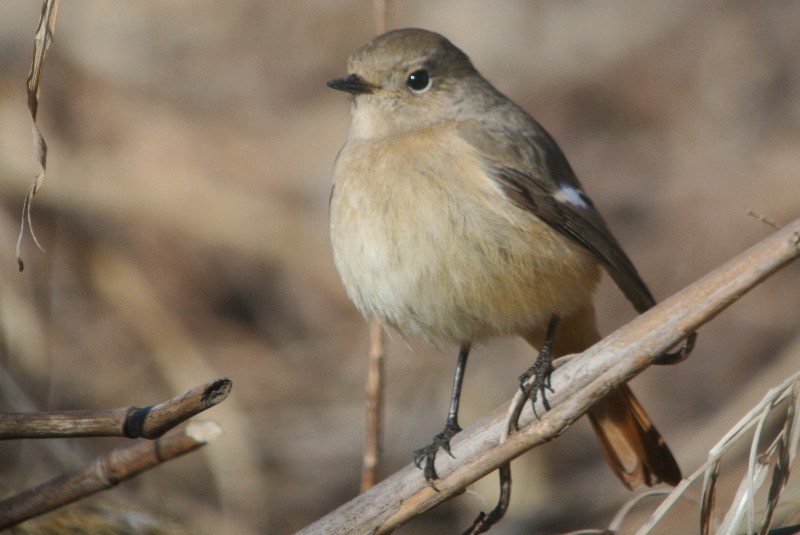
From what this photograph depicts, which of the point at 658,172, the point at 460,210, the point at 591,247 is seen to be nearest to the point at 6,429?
the point at 460,210

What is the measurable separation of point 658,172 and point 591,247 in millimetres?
3773

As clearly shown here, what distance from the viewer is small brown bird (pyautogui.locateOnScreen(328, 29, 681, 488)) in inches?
122

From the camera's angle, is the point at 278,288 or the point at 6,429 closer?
the point at 6,429

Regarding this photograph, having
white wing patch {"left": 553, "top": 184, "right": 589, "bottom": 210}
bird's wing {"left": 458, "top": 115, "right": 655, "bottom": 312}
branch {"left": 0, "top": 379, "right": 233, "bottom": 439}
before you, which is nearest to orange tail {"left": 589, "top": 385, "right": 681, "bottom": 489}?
bird's wing {"left": 458, "top": 115, "right": 655, "bottom": 312}

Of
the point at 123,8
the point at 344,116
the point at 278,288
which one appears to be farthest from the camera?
the point at 123,8

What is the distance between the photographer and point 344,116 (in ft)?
22.4

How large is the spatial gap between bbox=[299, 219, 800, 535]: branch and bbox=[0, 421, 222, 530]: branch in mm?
389

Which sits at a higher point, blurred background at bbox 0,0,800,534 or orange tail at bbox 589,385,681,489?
blurred background at bbox 0,0,800,534

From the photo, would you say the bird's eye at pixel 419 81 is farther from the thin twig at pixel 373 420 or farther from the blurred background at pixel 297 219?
the blurred background at pixel 297 219

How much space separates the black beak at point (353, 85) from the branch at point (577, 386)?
1386 mm

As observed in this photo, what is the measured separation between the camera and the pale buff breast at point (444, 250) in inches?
122

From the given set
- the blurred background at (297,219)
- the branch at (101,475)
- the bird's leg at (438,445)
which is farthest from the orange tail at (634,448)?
the blurred background at (297,219)

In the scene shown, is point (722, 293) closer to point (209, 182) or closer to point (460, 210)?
point (460, 210)

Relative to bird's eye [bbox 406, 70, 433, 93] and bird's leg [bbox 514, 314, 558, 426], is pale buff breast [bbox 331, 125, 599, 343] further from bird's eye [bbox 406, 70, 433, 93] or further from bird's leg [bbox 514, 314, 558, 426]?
bird's eye [bbox 406, 70, 433, 93]
